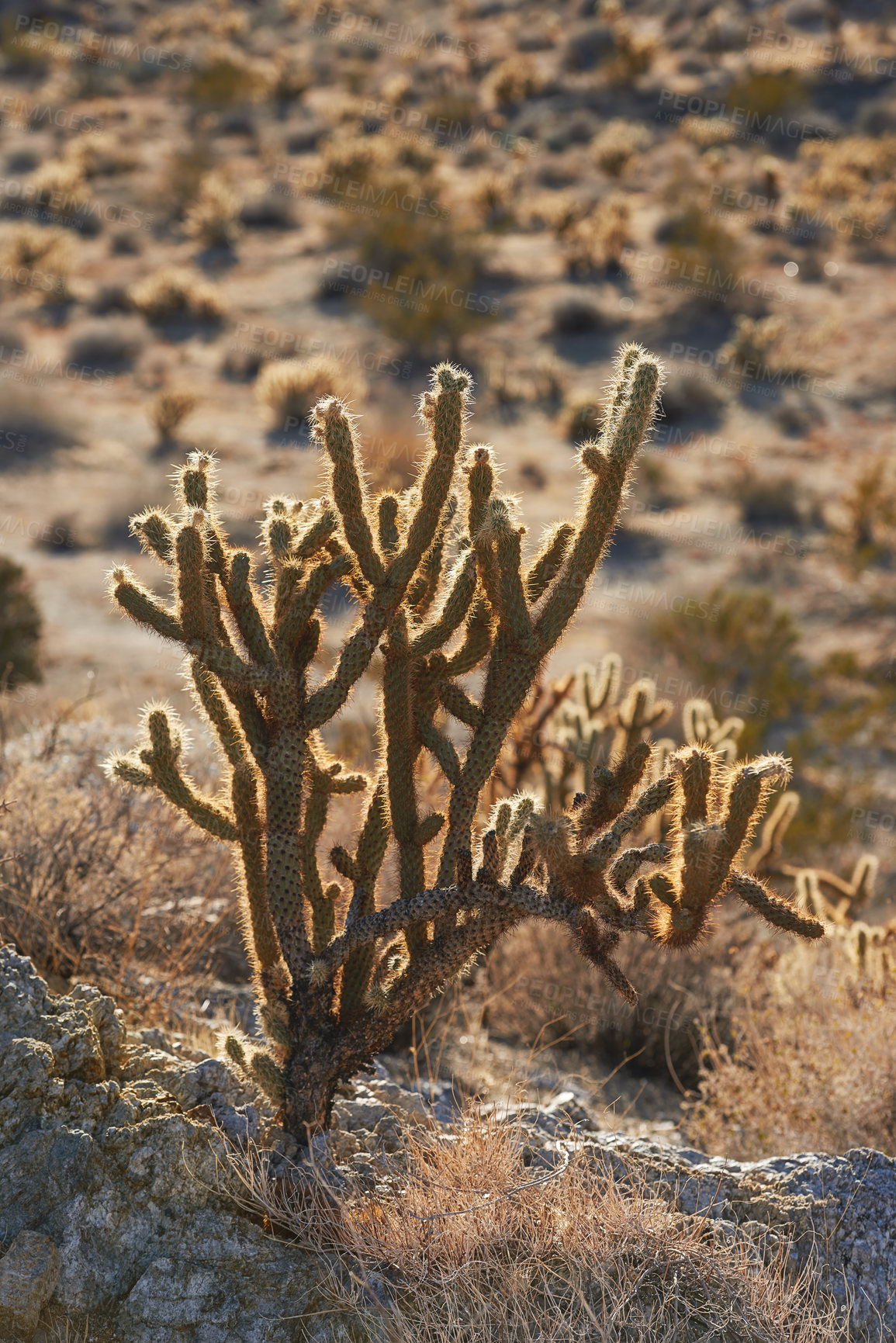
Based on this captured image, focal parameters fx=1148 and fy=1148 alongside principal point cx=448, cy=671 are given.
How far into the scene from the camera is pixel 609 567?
544 inches

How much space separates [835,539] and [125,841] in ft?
37.9

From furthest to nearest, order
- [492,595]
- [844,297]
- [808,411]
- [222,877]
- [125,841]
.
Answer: [844,297], [808,411], [222,877], [125,841], [492,595]

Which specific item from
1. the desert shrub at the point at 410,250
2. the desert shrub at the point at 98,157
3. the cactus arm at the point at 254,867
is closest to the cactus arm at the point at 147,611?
the cactus arm at the point at 254,867

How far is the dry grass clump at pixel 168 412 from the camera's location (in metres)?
15.8

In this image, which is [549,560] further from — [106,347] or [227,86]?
[227,86]

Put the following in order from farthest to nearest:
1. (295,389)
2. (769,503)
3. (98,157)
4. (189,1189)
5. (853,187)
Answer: (98,157)
(853,187)
(295,389)
(769,503)
(189,1189)

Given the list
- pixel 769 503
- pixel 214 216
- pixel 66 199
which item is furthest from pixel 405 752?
pixel 66 199

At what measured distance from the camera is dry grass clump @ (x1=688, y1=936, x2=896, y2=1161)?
13.9ft

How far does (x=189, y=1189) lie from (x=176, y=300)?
1913cm

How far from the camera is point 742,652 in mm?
11773

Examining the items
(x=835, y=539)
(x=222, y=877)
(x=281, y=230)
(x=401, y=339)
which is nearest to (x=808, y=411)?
(x=835, y=539)

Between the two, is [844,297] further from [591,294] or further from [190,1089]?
[190,1089]

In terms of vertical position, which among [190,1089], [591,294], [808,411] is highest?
[591,294]

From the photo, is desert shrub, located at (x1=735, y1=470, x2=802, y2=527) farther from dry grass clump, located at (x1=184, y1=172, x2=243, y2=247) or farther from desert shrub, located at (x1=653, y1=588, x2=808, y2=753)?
dry grass clump, located at (x1=184, y1=172, x2=243, y2=247)
